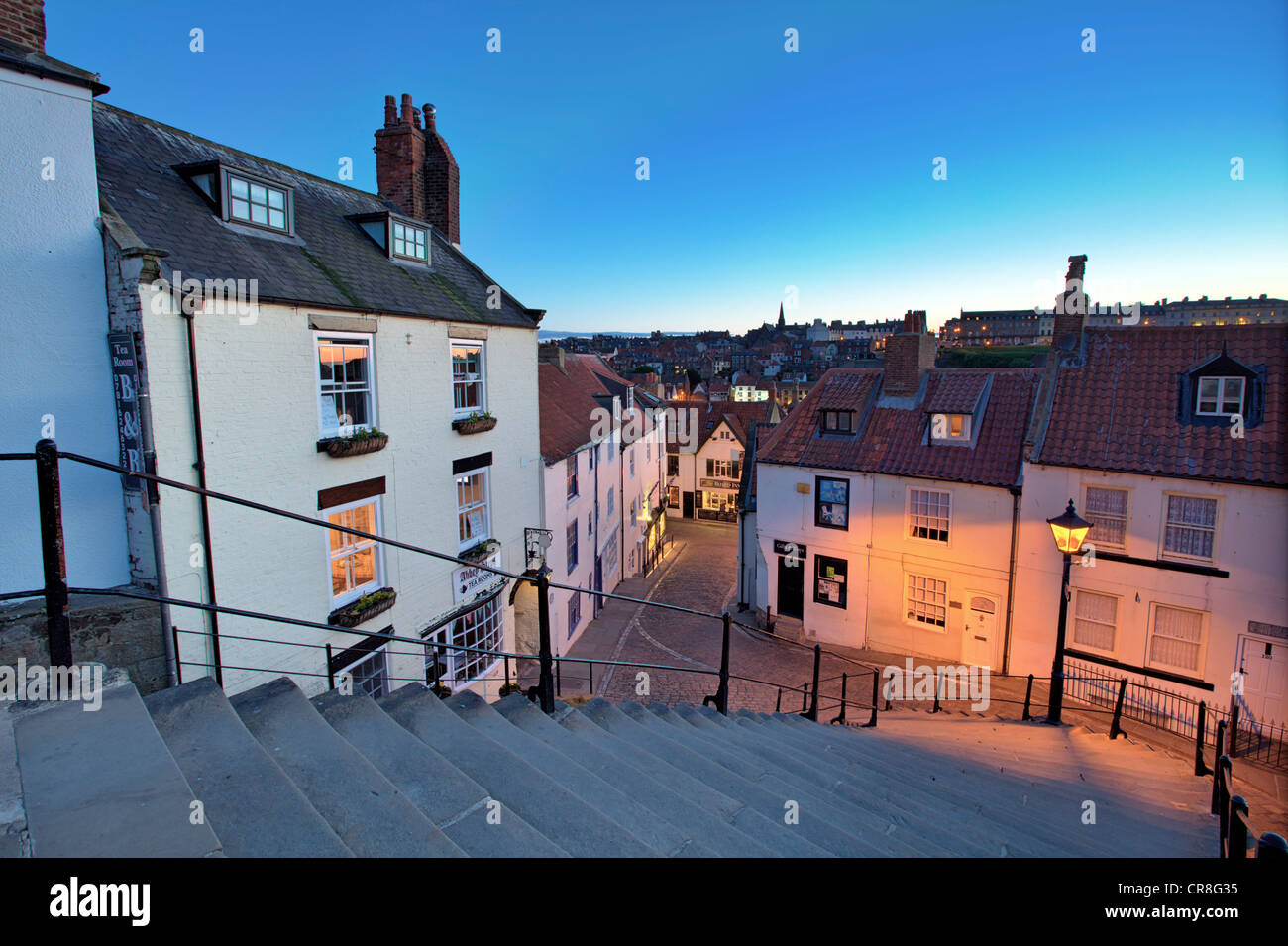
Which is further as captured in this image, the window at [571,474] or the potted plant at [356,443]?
the window at [571,474]

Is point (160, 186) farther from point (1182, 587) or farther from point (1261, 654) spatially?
point (1261, 654)

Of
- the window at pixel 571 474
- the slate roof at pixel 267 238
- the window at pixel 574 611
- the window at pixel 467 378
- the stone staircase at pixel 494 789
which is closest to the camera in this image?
the stone staircase at pixel 494 789

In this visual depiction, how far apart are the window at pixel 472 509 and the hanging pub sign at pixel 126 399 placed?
249 inches

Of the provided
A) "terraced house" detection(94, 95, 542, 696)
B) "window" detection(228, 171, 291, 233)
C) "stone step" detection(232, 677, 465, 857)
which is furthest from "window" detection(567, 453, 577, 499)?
"stone step" detection(232, 677, 465, 857)

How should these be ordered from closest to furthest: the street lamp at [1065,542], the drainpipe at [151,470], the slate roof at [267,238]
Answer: the drainpipe at [151,470] → the slate roof at [267,238] → the street lamp at [1065,542]

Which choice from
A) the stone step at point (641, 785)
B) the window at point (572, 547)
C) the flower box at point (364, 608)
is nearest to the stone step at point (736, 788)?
the stone step at point (641, 785)

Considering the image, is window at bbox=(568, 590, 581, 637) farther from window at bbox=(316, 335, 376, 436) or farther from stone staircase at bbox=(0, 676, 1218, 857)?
stone staircase at bbox=(0, 676, 1218, 857)

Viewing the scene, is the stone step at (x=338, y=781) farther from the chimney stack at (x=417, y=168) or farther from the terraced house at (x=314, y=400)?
the chimney stack at (x=417, y=168)

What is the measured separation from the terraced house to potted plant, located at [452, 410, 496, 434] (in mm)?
70

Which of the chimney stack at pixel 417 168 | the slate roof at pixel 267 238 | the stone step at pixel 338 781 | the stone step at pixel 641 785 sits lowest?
the stone step at pixel 641 785

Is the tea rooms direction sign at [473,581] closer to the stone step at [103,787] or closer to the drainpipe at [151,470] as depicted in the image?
the drainpipe at [151,470]

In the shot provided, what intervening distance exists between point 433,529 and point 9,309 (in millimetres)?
7113

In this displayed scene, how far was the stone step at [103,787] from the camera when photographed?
2672mm

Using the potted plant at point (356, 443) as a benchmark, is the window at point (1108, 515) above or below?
below
